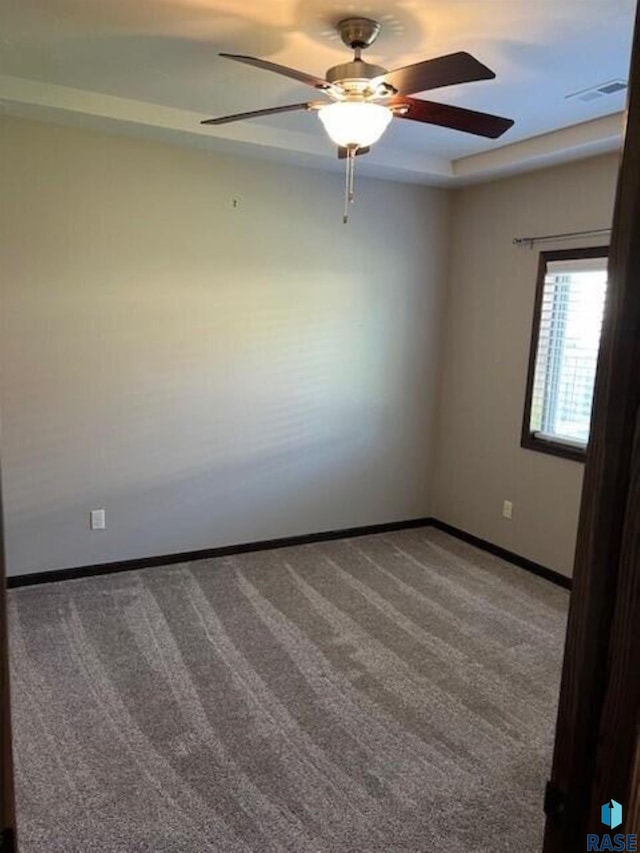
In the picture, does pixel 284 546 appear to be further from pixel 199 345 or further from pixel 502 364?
pixel 502 364

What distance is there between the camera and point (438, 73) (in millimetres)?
2023

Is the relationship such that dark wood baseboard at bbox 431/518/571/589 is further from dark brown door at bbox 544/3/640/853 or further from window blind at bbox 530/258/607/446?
dark brown door at bbox 544/3/640/853

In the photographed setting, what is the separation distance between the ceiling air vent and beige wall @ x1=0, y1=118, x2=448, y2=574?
1.68 m

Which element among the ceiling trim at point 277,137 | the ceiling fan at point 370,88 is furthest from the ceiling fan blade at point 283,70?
the ceiling trim at point 277,137

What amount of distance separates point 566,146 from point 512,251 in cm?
85

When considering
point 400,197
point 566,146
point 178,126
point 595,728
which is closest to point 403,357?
point 400,197

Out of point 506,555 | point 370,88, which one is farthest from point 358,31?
point 506,555

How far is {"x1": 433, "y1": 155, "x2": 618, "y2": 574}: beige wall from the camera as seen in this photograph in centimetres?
391

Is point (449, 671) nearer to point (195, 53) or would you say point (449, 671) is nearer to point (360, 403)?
point (360, 403)

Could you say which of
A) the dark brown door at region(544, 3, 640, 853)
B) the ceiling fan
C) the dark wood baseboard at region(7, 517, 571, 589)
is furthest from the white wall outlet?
the dark brown door at region(544, 3, 640, 853)

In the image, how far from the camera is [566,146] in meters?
3.50

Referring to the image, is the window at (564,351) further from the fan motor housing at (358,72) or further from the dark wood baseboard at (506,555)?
the fan motor housing at (358,72)

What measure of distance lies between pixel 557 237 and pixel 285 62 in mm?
2049

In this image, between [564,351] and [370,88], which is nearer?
[370,88]
